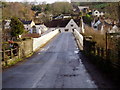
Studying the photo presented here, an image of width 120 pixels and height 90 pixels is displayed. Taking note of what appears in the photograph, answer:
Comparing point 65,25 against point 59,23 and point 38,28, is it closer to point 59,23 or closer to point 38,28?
point 59,23

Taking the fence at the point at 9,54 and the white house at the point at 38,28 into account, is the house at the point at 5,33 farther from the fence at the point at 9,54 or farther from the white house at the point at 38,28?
the white house at the point at 38,28

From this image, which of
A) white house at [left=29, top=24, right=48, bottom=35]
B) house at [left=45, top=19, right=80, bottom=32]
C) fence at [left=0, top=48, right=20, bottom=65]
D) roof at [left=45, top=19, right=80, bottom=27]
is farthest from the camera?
roof at [left=45, top=19, right=80, bottom=27]

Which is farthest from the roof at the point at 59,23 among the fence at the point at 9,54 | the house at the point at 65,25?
the fence at the point at 9,54

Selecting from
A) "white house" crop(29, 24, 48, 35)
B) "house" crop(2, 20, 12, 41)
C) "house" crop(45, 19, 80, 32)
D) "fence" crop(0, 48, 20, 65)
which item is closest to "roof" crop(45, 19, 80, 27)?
"house" crop(45, 19, 80, 32)

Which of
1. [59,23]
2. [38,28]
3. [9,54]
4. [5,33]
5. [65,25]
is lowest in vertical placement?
[9,54]

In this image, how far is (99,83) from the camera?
12109 mm

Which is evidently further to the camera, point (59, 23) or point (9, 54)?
point (59, 23)

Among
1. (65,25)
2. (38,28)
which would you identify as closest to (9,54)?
(38,28)

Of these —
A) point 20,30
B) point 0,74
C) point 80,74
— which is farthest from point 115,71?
point 20,30

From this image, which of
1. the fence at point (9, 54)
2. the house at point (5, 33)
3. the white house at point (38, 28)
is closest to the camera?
the fence at point (9, 54)

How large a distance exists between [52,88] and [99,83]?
2.41m

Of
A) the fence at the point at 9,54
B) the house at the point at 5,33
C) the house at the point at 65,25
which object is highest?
the house at the point at 65,25

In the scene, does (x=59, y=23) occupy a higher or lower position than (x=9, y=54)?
higher

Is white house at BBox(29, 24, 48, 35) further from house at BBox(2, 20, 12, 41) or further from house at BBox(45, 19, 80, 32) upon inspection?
house at BBox(2, 20, 12, 41)
